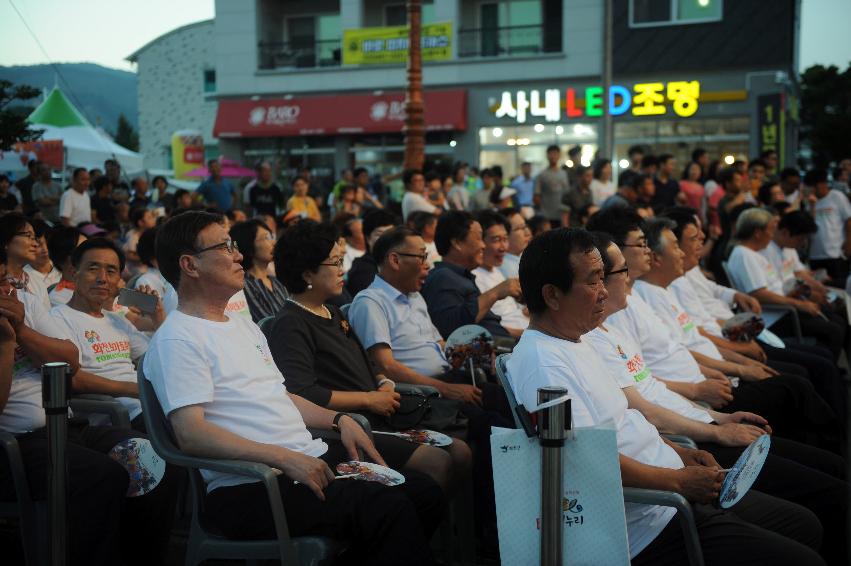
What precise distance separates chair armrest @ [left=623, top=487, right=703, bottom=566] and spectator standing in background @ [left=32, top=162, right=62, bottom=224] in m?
10.3

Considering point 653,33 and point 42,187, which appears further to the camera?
point 653,33

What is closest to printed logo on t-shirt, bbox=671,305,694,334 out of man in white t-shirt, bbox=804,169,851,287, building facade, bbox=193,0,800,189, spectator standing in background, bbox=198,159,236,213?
man in white t-shirt, bbox=804,169,851,287

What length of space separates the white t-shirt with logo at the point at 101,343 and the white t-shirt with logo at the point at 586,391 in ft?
7.04

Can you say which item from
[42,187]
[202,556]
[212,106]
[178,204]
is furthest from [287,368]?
[212,106]

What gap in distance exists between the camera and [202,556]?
3006 millimetres

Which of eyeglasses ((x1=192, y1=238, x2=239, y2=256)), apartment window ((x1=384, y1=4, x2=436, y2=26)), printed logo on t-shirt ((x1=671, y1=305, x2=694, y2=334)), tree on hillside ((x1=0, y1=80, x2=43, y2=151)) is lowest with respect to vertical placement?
printed logo on t-shirt ((x1=671, y1=305, x2=694, y2=334))

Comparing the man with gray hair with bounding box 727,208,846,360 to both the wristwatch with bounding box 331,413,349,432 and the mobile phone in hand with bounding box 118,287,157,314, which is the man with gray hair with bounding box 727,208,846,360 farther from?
the mobile phone in hand with bounding box 118,287,157,314

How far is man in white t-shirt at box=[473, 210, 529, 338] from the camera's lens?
6.48 metres

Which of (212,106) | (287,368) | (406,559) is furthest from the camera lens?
(212,106)

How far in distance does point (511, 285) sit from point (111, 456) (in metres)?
2.69

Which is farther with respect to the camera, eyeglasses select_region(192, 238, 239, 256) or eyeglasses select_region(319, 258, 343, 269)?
eyeglasses select_region(319, 258, 343, 269)

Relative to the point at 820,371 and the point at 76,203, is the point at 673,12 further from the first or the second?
the point at 820,371

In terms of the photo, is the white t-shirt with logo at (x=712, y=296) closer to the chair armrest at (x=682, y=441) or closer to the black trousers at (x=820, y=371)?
the black trousers at (x=820, y=371)

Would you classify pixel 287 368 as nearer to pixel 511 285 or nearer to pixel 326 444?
pixel 326 444
